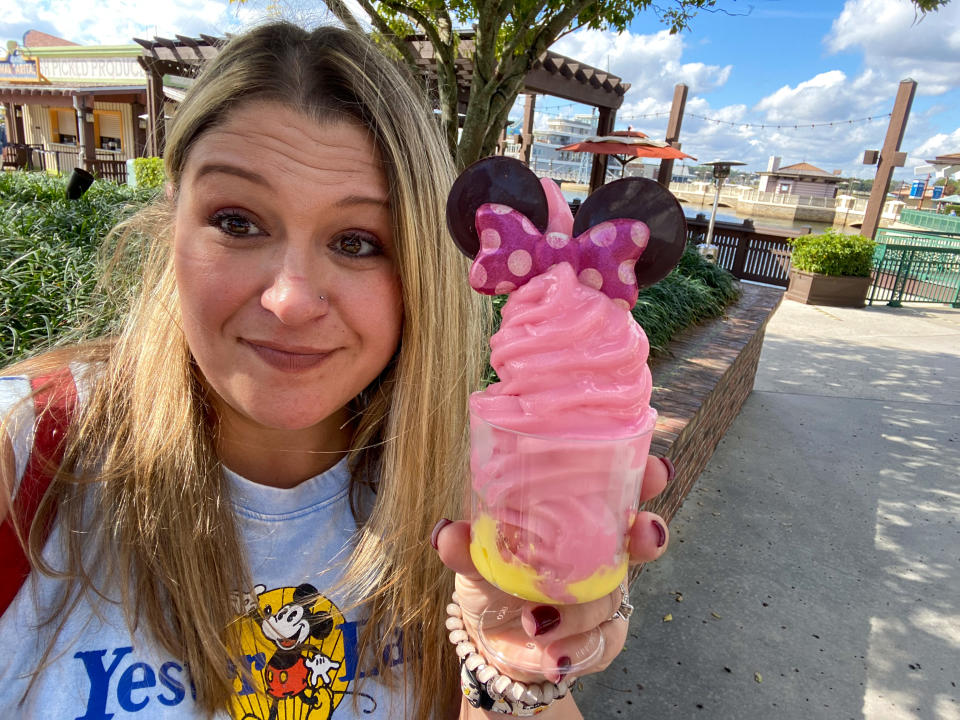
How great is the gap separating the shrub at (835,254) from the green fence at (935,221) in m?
15.5

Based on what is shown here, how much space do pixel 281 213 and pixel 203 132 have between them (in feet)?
0.98

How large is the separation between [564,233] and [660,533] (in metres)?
0.53

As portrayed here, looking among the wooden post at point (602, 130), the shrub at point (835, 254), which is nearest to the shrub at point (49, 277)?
the wooden post at point (602, 130)

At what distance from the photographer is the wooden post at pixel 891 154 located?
1331 centimetres

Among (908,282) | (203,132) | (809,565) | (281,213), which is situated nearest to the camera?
(281,213)

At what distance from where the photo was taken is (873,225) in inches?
561

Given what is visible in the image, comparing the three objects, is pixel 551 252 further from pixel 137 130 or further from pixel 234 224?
pixel 137 130

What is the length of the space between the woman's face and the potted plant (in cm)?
1304

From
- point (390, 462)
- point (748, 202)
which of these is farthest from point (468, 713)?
point (748, 202)

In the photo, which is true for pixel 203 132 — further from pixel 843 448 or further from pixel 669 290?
pixel 843 448

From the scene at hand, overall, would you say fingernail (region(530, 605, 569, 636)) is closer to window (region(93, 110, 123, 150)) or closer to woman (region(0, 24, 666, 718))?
woman (region(0, 24, 666, 718))

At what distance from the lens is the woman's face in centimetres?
123

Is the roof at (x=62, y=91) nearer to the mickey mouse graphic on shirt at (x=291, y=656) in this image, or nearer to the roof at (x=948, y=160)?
the mickey mouse graphic on shirt at (x=291, y=656)

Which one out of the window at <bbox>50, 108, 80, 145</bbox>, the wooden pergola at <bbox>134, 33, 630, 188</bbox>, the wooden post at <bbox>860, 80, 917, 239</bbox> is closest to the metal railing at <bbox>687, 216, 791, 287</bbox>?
the wooden post at <bbox>860, 80, 917, 239</bbox>
